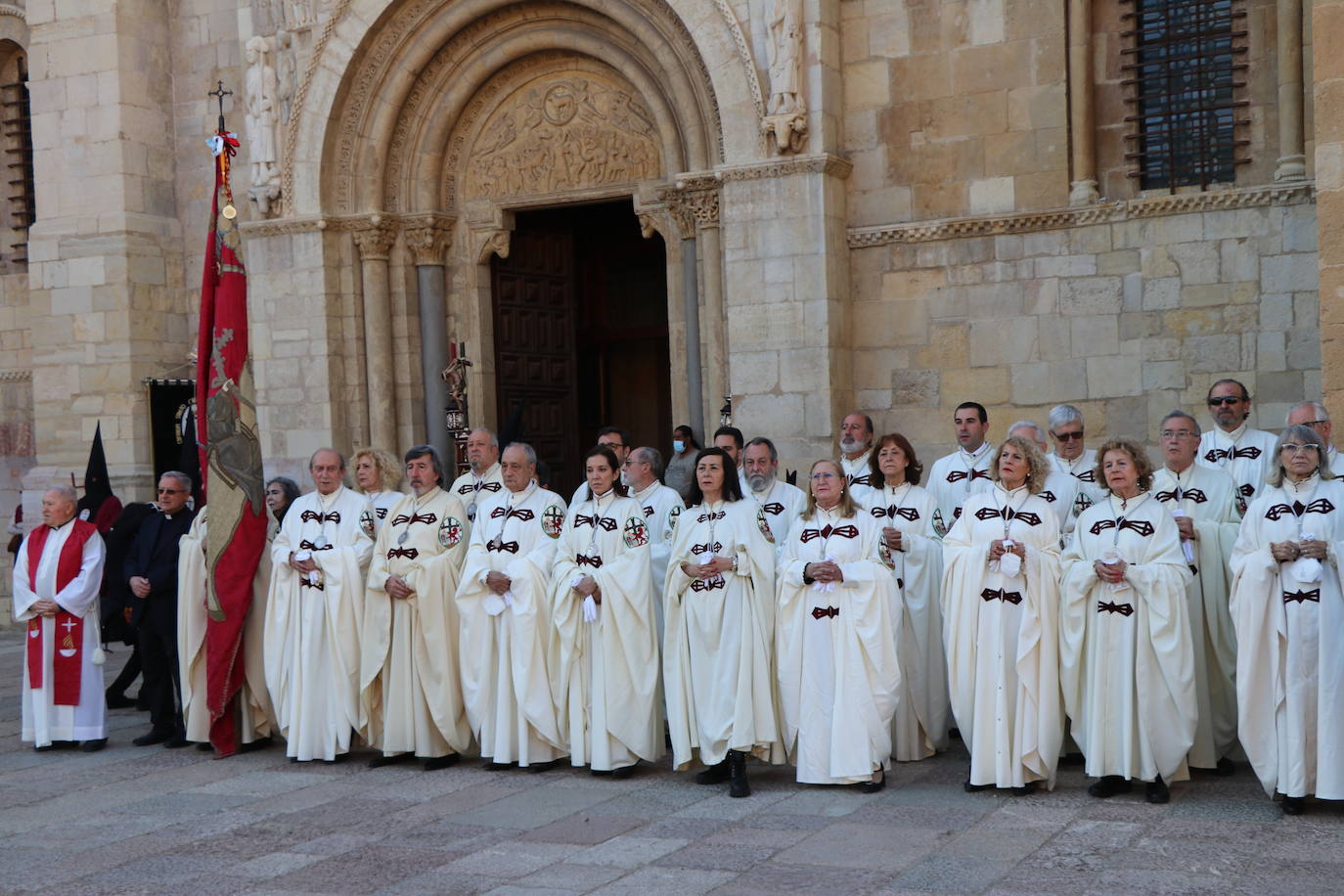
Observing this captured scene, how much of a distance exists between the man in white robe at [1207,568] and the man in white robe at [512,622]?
11.1 feet

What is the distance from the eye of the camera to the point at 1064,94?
11.7 meters

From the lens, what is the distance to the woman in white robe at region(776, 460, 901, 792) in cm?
745

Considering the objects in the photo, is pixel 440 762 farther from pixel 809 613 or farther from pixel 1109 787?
pixel 1109 787

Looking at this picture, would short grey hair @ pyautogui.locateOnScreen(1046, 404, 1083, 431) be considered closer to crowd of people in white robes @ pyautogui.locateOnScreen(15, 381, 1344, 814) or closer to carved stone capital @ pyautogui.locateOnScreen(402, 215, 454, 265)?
crowd of people in white robes @ pyautogui.locateOnScreen(15, 381, 1344, 814)

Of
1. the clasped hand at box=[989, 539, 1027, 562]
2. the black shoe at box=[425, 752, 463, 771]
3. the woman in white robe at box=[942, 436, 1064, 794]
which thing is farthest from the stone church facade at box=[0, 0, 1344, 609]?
the black shoe at box=[425, 752, 463, 771]

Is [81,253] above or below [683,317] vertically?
above

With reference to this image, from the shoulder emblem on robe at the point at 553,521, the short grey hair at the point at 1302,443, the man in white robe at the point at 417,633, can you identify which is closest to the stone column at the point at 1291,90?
the short grey hair at the point at 1302,443

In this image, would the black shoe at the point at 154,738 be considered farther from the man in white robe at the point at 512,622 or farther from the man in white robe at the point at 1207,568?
the man in white robe at the point at 1207,568

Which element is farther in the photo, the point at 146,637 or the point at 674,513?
the point at 146,637

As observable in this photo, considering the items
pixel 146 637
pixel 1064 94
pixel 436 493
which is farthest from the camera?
pixel 1064 94

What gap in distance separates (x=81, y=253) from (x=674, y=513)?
31.6 feet

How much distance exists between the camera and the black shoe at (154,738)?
961 cm

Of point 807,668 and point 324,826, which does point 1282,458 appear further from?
Answer: point 324,826

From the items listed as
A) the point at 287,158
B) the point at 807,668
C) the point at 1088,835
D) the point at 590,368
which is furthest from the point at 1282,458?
the point at 590,368
